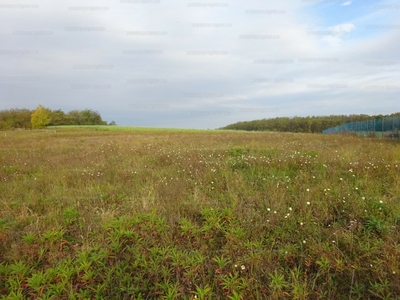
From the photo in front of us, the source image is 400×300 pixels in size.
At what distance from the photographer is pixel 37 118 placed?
69812mm

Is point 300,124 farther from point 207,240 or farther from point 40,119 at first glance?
point 40,119

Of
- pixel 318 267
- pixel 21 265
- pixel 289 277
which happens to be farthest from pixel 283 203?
pixel 21 265

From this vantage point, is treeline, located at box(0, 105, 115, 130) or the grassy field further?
treeline, located at box(0, 105, 115, 130)

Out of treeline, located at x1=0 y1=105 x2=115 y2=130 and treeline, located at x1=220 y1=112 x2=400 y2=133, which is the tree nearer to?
treeline, located at x1=0 y1=105 x2=115 y2=130

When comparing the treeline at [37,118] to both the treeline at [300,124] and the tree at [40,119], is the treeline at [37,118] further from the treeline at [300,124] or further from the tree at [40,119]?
the treeline at [300,124]

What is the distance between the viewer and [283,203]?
372cm

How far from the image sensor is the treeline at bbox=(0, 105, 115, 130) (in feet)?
229

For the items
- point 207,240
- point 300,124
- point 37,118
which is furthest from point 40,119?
point 300,124

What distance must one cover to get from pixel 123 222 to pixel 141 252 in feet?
2.16

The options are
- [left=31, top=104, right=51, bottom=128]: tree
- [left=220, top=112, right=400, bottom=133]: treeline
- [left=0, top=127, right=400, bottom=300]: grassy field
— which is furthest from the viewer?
[left=220, top=112, right=400, bottom=133]: treeline

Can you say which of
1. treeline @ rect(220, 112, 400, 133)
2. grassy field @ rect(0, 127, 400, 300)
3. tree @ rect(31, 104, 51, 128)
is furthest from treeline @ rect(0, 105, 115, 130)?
grassy field @ rect(0, 127, 400, 300)

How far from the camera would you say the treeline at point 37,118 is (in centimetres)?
6981

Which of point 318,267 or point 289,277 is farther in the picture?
point 318,267

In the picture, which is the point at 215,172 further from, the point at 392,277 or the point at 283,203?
the point at 392,277
